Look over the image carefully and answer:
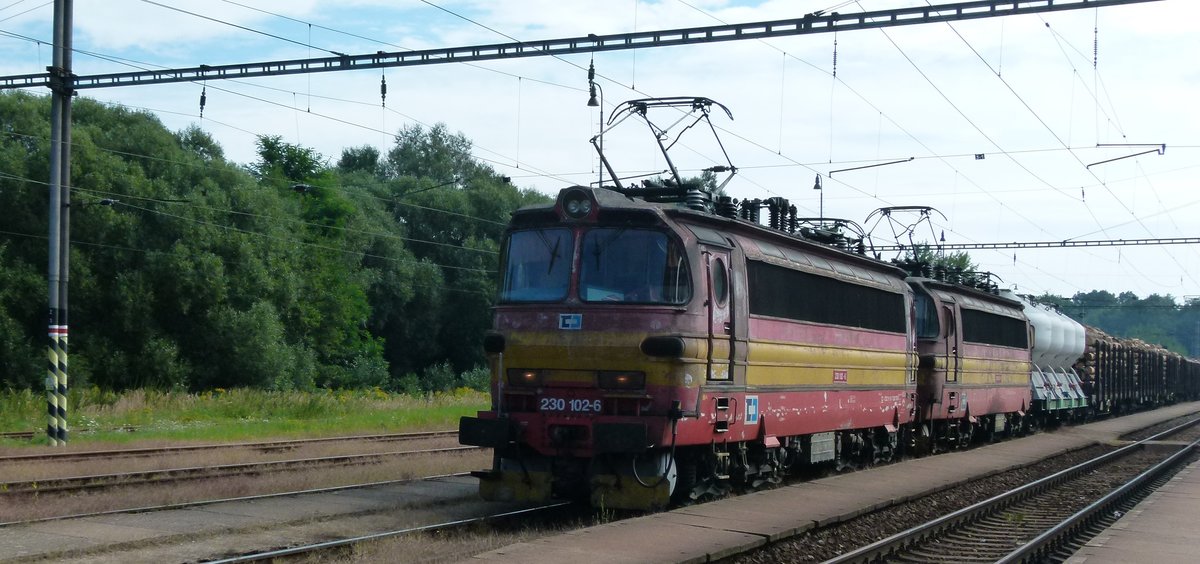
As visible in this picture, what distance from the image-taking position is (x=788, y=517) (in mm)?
12398

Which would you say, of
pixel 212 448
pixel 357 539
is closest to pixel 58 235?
pixel 212 448

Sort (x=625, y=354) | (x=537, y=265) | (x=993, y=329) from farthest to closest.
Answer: (x=993, y=329) < (x=537, y=265) < (x=625, y=354)

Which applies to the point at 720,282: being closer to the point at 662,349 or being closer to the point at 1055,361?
the point at 662,349

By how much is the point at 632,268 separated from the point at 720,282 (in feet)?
4.00

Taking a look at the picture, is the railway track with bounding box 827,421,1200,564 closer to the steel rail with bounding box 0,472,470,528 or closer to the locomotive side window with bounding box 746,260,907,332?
the locomotive side window with bounding box 746,260,907,332

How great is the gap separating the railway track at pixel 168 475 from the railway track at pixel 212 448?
2.26 m

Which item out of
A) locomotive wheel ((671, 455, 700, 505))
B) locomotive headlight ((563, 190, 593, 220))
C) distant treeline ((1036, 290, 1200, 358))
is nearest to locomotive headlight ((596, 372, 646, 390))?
locomotive wheel ((671, 455, 700, 505))

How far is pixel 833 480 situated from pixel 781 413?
249 cm

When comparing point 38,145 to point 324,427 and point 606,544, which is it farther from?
point 606,544

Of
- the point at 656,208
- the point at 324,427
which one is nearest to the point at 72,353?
the point at 324,427

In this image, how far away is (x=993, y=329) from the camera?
2822 cm

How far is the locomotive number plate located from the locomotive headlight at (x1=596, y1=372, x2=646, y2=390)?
8.4 inches

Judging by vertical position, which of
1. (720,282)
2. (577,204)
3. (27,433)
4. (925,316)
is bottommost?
(27,433)

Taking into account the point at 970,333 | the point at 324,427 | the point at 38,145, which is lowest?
the point at 324,427
